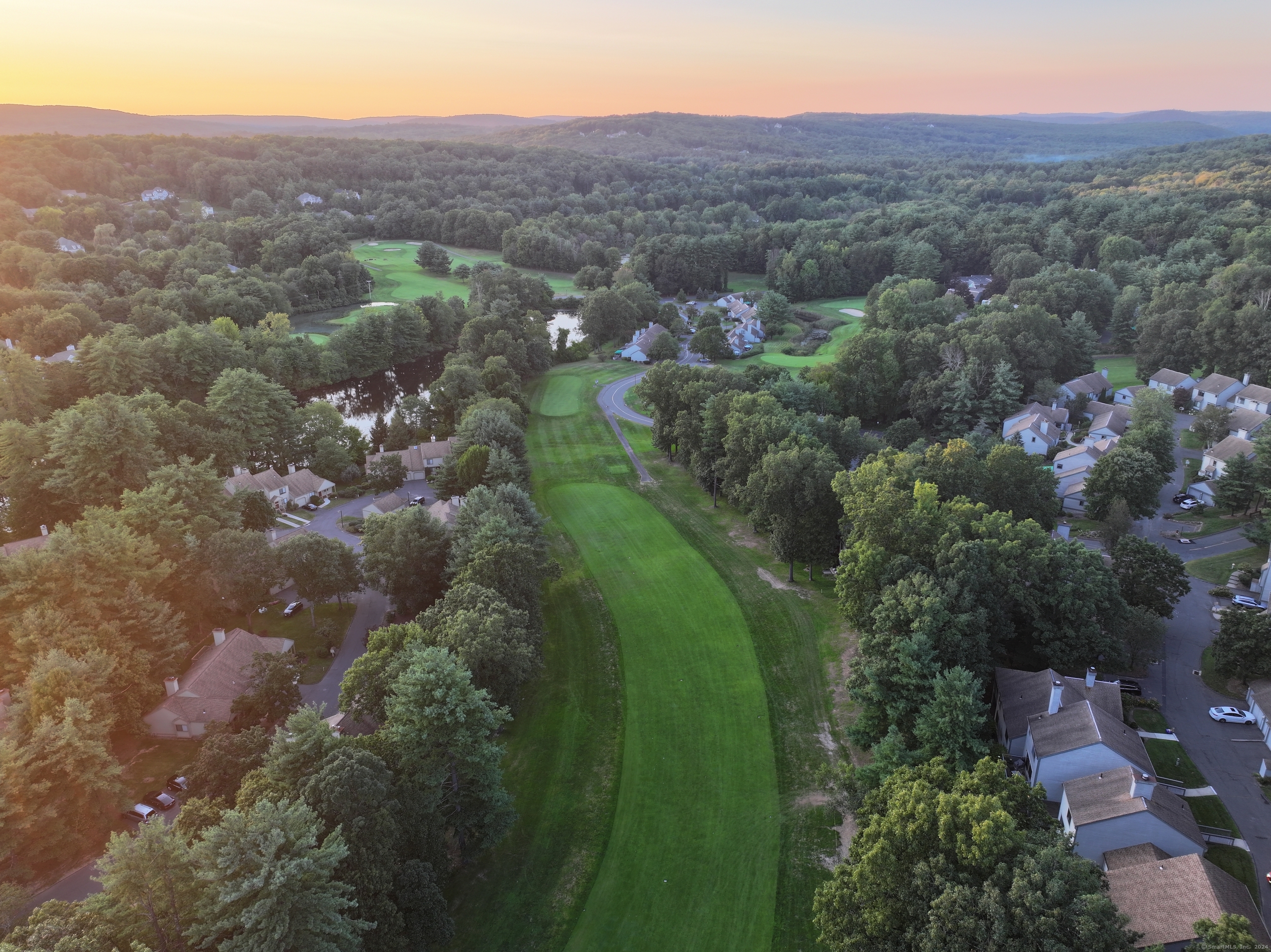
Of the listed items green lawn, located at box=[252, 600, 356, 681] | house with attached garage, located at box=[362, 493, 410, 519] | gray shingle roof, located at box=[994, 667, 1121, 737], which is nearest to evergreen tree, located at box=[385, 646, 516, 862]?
green lawn, located at box=[252, 600, 356, 681]

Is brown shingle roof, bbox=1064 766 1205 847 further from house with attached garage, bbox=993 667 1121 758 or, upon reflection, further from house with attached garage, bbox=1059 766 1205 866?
house with attached garage, bbox=993 667 1121 758

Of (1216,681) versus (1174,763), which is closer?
(1174,763)

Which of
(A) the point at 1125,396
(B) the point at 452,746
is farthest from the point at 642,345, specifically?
(B) the point at 452,746

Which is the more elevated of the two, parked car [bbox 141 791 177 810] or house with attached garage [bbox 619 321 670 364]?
house with attached garage [bbox 619 321 670 364]

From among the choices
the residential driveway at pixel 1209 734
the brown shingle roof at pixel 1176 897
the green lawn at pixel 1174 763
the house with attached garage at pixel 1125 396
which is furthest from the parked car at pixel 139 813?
the house with attached garage at pixel 1125 396

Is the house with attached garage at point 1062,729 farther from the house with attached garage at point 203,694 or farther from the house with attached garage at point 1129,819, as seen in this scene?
the house with attached garage at point 203,694

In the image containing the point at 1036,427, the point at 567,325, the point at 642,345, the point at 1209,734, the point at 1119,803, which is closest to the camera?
the point at 1119,803

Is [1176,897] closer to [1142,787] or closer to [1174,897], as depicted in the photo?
[1174,897]

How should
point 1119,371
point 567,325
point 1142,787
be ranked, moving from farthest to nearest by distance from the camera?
point 567,325 → point 1119,371 → point 1142,787
